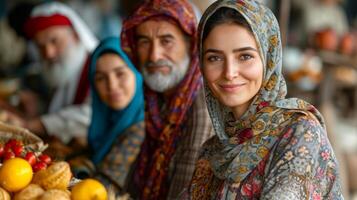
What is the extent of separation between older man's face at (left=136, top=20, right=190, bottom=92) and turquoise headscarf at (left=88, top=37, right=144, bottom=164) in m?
0.66

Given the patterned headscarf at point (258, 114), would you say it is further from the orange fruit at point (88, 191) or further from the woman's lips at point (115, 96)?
the woman's lips at point (115, 96)

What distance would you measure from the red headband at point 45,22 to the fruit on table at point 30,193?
123 inches

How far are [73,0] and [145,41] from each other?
7.39m

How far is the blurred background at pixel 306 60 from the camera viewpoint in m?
6.37

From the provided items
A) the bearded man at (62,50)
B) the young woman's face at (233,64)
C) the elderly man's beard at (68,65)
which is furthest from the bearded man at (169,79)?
the elderly man's beard at (68,65)

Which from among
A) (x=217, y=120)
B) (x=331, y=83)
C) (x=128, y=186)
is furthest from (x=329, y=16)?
(x=217, y=120)

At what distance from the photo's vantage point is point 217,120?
2.65 metres

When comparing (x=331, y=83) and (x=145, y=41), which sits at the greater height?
(x=145, y=41)

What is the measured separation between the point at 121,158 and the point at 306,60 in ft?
17.3

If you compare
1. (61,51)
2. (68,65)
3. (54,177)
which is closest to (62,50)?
(61,51)

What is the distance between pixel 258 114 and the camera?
246 cm

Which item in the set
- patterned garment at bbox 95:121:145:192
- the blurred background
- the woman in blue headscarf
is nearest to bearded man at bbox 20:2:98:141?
the blurred background

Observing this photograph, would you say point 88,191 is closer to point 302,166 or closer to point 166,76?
point 302,166

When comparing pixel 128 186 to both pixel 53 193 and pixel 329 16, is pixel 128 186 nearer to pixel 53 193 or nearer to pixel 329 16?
pixel 53 193
